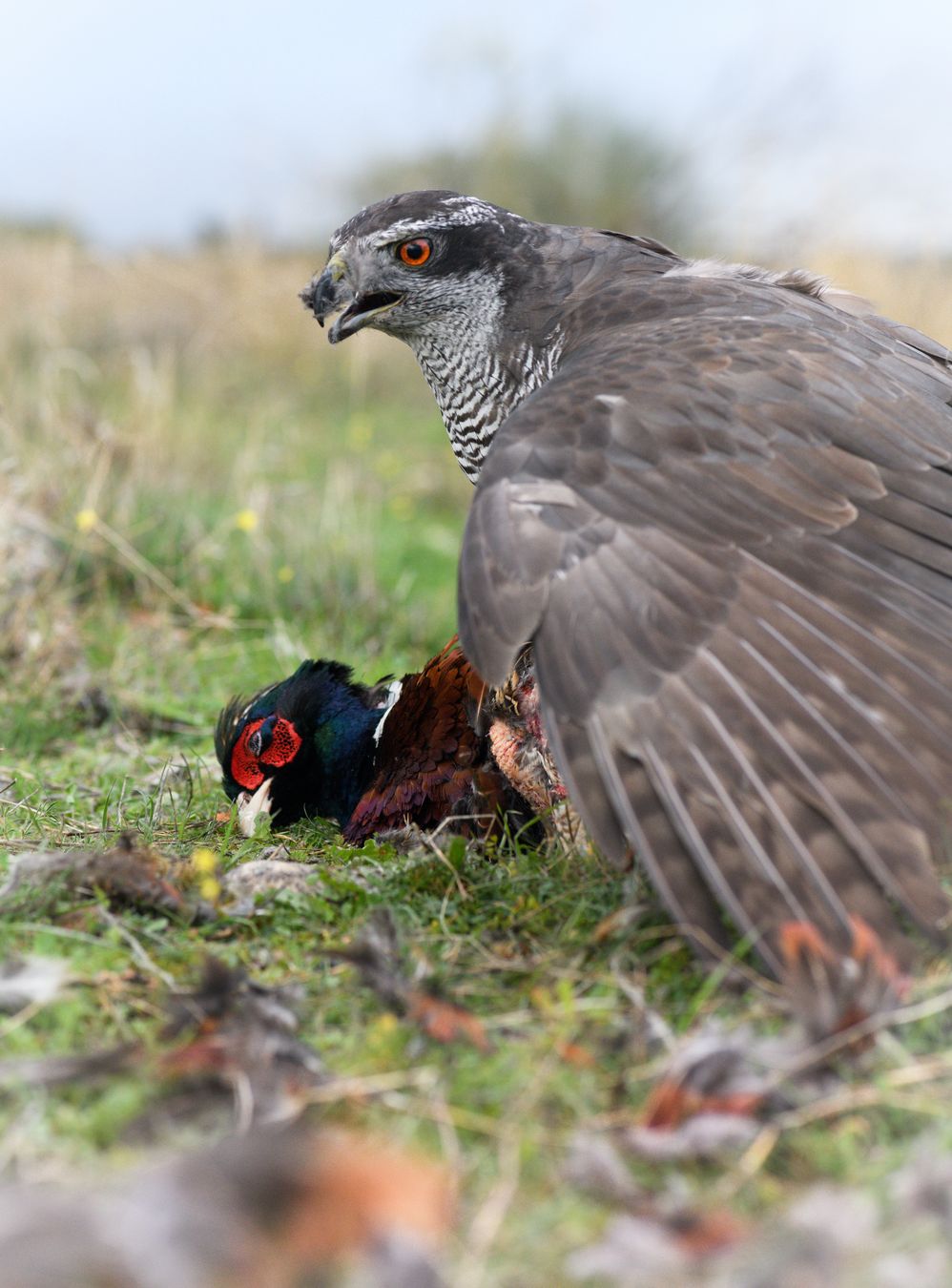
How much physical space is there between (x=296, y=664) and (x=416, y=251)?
1.89 m

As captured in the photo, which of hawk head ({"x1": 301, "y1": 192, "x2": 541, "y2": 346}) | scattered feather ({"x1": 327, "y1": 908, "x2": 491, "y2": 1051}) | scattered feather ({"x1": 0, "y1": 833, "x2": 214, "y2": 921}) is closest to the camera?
scattered feather ({"x1": 327, "y1": 908, "x2": 491, "y2": 1051})

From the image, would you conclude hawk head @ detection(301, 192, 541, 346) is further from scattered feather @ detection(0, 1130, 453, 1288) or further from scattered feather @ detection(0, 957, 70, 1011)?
scattered feather @ detection(0, 1130, 453, 1288)

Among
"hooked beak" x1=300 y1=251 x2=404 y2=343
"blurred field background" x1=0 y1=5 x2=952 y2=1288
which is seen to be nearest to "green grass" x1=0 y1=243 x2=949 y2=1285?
"blurred field background" x1=0 y1=5 x2=952 y2=1288

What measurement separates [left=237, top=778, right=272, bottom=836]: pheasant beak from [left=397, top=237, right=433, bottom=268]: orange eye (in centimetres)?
157

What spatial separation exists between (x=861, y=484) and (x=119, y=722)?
9.32ft

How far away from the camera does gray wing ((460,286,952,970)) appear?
2.52 meters

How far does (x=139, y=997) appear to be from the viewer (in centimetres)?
261

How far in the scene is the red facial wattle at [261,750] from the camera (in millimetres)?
3957

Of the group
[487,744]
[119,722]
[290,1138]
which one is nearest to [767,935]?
[290,1138]

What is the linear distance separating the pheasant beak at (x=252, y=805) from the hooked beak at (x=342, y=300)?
1335mm

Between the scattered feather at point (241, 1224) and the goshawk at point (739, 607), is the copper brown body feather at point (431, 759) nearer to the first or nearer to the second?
the goshawk at point (739, 607)

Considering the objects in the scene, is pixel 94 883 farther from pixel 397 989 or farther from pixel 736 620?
pixel 736 620

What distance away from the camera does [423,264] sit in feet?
13.8

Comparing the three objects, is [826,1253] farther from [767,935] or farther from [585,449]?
[585,449]
